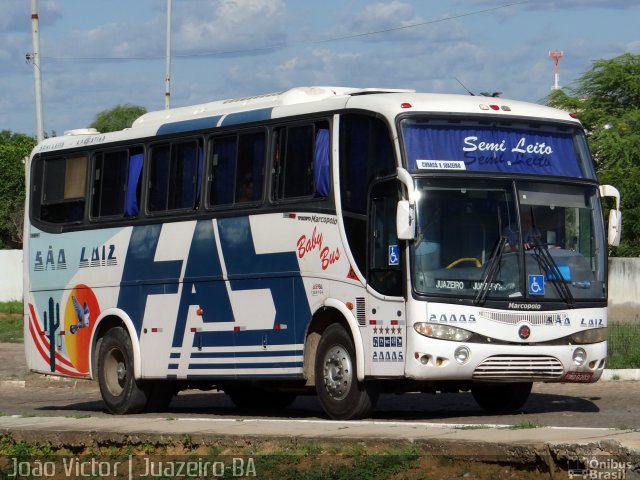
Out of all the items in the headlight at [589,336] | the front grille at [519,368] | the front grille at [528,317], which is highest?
the front grille at [528,317]

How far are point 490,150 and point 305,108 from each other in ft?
7.55

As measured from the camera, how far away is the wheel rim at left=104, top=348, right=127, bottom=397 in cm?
1769

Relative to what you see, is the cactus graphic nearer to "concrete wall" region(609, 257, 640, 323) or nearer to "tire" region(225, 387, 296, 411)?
"tire" region(225, 387, 296, 411)

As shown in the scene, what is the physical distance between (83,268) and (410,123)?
631 centimetres

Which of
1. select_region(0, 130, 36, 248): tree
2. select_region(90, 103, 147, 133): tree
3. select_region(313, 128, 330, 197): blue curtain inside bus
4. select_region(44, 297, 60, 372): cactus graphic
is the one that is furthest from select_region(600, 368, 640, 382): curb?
select_region(90, 103, 147, 133): tree

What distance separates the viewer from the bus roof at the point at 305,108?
554 inches

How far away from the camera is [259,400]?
726 inches

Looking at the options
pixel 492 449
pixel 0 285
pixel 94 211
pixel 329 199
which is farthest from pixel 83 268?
pixel 0 285

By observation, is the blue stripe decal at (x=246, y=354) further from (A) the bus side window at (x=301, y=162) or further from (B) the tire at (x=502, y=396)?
(B) the tire at (x=502, y=396)

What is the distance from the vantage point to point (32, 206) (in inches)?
759

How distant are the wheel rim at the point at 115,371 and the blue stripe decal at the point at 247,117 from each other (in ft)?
11.6

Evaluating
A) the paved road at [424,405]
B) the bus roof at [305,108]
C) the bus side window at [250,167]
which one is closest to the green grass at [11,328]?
the paved road at [424,405]

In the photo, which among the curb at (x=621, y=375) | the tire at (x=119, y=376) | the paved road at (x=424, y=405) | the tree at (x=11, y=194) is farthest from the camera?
the tree at (x=11, y=194)

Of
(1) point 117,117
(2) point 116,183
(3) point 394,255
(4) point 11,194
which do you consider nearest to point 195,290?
(2) point 116,183
